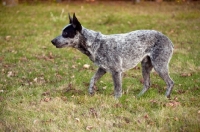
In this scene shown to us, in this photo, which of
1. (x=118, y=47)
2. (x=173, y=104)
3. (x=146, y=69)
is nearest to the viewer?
(x=173, y=104)

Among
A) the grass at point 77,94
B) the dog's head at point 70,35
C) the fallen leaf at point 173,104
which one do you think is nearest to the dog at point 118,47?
the dog's head at point 70,35

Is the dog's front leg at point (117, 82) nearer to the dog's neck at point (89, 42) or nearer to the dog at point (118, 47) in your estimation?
the dog at point (118, 47)

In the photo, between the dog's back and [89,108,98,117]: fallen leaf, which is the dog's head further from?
[89,108,98,117]: fallen leaf

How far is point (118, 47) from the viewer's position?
6.54 metres

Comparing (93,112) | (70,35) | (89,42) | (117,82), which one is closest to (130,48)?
(117,82)

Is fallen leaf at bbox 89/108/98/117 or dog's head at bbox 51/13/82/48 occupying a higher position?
dog's head at bbox 51/13/82/48

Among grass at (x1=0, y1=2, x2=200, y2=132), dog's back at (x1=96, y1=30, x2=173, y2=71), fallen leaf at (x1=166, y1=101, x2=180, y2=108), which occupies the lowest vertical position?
grass at (x1=0, y1=2, x2=200, y2=132)

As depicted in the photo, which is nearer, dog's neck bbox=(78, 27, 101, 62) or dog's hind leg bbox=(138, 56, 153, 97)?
dog's neck bbox=(78, 27, 101, 62)

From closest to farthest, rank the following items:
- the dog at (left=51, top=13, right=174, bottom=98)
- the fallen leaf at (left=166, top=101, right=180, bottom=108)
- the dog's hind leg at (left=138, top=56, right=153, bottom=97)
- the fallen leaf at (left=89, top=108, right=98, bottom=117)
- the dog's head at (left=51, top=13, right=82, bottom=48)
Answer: the fallen leaf at (left=89, top=108, right=98, bottom=117)
the fallen leaf at (left=166, top=101, right=180, bottom=108)
the dog's head at (left=51, top=13, right=82, bottom=48)
the dog at (left=51, top=13, right=174, bottom=98)
the dog's hind leg at (left=138, top=56, right=153, bottom=97)

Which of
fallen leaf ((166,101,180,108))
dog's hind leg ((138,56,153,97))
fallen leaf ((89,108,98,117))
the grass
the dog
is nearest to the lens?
the grass

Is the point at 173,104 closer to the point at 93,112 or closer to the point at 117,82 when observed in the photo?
the point at 117,82

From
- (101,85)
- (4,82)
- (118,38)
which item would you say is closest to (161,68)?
(118,38)

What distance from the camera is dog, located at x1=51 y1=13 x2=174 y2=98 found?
6.44 metres


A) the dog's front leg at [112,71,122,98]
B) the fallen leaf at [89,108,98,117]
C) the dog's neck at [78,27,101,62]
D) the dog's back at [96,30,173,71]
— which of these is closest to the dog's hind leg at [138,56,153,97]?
the dog's back at [96,30,173,71]
